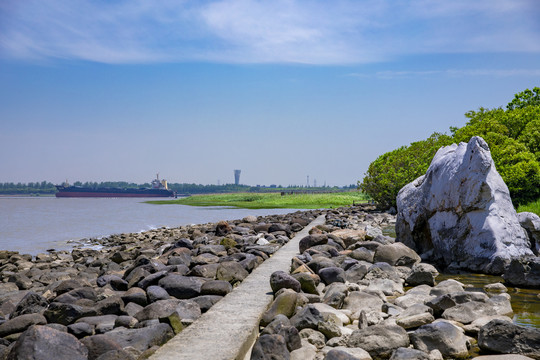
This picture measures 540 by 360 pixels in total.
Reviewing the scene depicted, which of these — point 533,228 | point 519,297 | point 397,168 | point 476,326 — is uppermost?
point 397,168

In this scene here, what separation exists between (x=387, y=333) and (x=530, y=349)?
4.48ft

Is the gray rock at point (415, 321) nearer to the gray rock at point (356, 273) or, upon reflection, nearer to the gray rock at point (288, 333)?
the gray rock at point (288, 333)

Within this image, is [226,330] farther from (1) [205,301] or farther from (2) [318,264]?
(2) [318,264]

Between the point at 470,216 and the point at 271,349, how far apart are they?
6.84m

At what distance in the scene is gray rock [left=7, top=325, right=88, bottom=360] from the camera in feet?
12.4

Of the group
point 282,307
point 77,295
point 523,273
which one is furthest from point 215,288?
point 523,273

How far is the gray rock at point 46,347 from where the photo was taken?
3789 millimetres

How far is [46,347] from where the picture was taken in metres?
3.85

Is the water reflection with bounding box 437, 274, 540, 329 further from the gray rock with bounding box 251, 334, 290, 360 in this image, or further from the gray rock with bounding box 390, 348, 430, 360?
the gray rock with bounding box 251, 334, 290, 360

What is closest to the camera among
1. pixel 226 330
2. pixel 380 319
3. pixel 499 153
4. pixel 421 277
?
pixel 226 330

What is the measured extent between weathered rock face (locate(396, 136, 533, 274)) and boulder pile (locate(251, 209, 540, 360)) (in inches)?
66.5

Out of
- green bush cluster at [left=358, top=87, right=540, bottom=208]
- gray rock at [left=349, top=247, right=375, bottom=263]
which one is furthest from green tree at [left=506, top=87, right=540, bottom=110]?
gray rock at [left=349, top=247, right=375, bottom=263]

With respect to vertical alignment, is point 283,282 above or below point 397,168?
below

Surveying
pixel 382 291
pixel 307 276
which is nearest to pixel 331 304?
pixel 307 276
